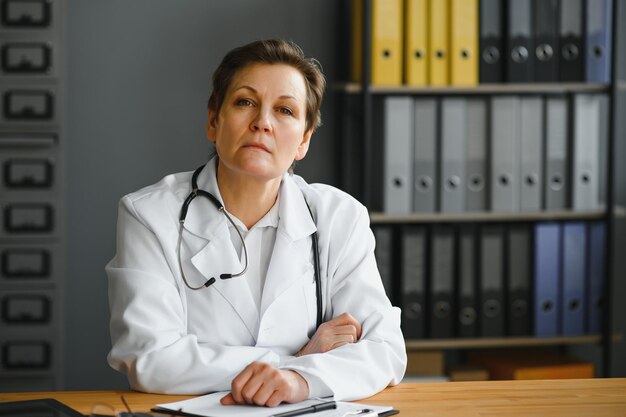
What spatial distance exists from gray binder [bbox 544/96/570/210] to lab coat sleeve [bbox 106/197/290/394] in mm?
1728

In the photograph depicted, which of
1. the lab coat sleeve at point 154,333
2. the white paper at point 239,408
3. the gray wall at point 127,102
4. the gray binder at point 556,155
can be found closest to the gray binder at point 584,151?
the gray binder at point 556,155

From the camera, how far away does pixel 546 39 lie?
9.93ft

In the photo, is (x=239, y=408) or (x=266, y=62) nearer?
(x=239, y=408)

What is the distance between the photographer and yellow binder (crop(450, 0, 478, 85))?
9.72 ft

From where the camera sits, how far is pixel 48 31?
2898 millimetres

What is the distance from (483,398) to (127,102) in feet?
7.05

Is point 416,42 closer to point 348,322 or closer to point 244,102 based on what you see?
point 244,102

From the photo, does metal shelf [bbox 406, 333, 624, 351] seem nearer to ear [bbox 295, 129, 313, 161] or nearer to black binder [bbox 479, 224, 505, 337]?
black binder [bbox 479, 224, 505, 337]

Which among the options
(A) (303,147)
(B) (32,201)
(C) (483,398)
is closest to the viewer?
(C) (483,398)

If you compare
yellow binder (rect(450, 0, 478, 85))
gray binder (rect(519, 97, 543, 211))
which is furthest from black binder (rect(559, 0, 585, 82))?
yellow binder (rect(450, 0, 478, 85))

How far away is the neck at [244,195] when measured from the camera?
1.79 meters

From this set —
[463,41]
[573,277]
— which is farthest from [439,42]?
[573,277]

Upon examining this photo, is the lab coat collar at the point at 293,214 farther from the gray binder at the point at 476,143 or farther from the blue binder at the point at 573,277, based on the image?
the blue binder at the point at 573,277

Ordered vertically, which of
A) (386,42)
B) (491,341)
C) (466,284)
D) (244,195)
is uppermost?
(386,42)
